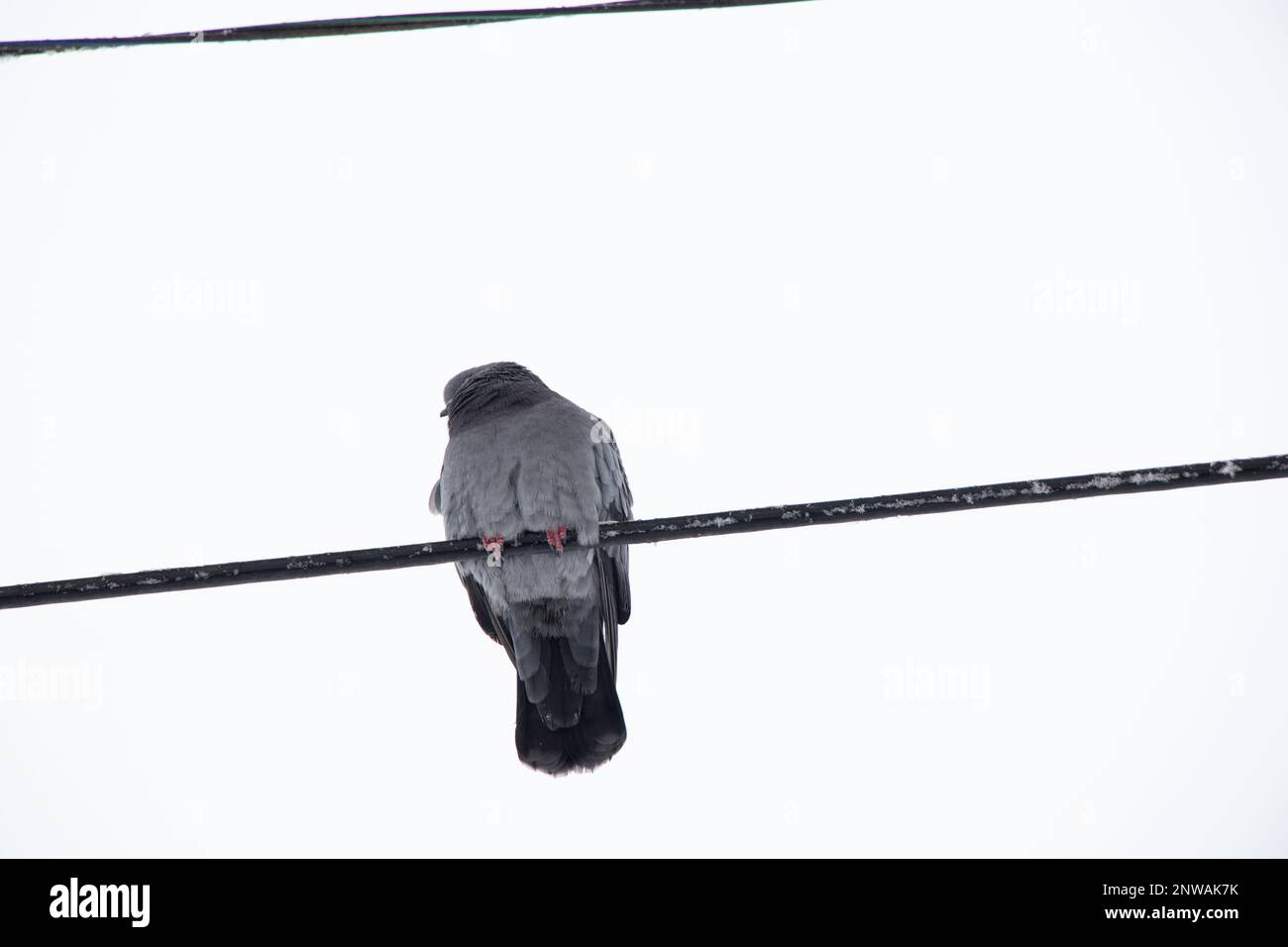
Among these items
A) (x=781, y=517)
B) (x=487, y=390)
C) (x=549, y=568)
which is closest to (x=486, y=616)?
(x=549, y=568)

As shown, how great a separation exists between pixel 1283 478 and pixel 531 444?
11.0 feet

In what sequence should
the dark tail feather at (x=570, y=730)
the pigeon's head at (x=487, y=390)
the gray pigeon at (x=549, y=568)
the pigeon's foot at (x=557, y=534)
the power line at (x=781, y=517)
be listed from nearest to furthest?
the power line at (x=781, y=517) → the pigeon's foot at (x=557, y=534) → the gray pigeon at (x=549, y=568) → the dark tail feather at (x=570, y=730) → the pigeon's head at (x=487, y=390)

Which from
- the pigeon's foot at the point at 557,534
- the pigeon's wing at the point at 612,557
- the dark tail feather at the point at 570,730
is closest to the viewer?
the pigeon's foot at the point at 557,534

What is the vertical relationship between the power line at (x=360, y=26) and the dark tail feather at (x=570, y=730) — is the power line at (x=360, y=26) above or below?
above

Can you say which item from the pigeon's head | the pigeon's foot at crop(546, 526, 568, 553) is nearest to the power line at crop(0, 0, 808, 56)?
the pigeon's foot at crop(546, 526, 568, 553)

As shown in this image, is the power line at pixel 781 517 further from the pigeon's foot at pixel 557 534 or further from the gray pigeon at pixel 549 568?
the gray pigeon at pixel 549 568

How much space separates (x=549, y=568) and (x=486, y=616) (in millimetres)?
733

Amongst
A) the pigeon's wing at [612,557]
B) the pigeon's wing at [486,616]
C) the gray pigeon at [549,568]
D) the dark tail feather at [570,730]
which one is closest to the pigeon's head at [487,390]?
the gray pigeon at [549,568]

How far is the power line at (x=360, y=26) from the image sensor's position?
3.37 metres

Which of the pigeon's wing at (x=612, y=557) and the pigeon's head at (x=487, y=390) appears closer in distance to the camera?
the pigeon's wing at (x=612, y=557)

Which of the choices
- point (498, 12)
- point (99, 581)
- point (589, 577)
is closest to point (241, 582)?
point (99, 581)

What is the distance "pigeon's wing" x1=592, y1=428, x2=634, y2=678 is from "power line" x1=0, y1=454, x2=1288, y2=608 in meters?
2.42

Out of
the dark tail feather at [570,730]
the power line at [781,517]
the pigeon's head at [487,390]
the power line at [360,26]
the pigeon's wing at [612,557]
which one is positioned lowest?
the dark tail feather at [570,730]

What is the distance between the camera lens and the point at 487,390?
625cm
